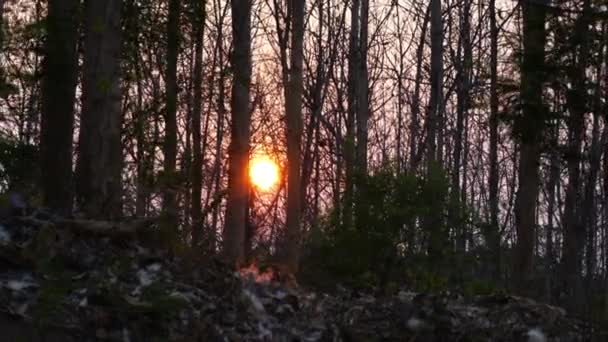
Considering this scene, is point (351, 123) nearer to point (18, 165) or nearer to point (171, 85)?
point (171, 85)

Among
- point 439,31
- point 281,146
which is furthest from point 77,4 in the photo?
point 281,146

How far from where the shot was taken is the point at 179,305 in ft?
21.1

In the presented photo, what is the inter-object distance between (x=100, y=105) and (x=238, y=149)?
452 centimetres

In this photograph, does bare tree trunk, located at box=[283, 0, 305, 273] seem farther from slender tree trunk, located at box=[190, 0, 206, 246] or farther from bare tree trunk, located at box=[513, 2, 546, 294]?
bare tree trunk, located at box=[513, 2, 546, 294]

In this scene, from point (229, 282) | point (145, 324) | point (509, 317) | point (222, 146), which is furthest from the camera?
point (222, 146)

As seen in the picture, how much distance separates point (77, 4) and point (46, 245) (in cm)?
427

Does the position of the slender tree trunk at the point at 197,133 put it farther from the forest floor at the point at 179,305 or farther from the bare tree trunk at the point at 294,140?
the forest floor at the point at 179,305

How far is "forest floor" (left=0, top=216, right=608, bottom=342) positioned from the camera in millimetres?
6094

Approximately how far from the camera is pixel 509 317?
843 centimetres

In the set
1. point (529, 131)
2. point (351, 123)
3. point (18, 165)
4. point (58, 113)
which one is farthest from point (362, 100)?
point (58, 113)

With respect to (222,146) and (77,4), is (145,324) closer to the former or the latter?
(77,4)

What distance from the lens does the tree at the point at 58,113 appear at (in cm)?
895

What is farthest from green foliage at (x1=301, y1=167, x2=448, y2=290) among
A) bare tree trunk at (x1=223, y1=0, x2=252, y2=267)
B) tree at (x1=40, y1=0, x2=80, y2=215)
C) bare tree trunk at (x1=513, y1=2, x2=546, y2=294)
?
tree at (x1=40, y1=0, x2=80, y2=215)

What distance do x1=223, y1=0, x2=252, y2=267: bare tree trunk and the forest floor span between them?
488 cm
